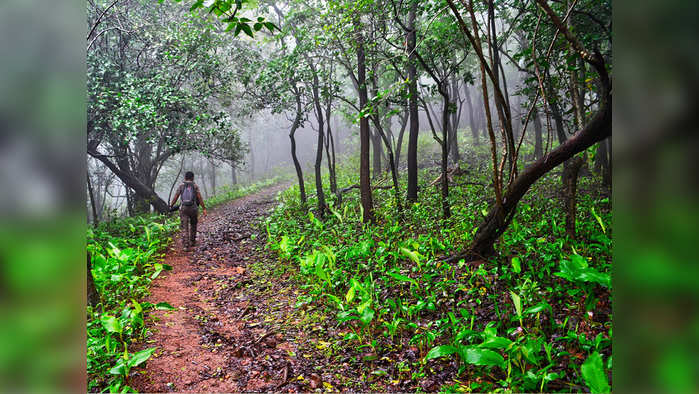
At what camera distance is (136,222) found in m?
7.78

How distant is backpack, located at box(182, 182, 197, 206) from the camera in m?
6.38

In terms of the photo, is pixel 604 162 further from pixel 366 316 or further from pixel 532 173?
pixel 366 316

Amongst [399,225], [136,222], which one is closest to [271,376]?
[399,225]

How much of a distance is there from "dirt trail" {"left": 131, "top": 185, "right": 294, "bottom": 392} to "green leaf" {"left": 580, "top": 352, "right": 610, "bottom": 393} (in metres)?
1.92

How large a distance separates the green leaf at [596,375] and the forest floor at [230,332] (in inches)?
65.1

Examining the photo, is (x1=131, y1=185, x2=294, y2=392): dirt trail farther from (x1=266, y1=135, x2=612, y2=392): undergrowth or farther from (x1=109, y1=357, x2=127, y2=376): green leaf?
(x1=266, y1=135, x2=612, y2=392): undergrowth

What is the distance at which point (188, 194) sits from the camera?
640 cm

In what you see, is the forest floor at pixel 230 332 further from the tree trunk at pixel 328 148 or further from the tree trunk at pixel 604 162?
the tree trunk at pixel 604 162

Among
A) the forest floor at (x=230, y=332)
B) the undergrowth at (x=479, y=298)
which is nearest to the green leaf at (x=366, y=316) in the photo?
the undergrowth at (x=479, y=298)

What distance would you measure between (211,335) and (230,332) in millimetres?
181

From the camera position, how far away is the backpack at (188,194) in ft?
20.9

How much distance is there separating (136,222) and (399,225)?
602 centimetres
